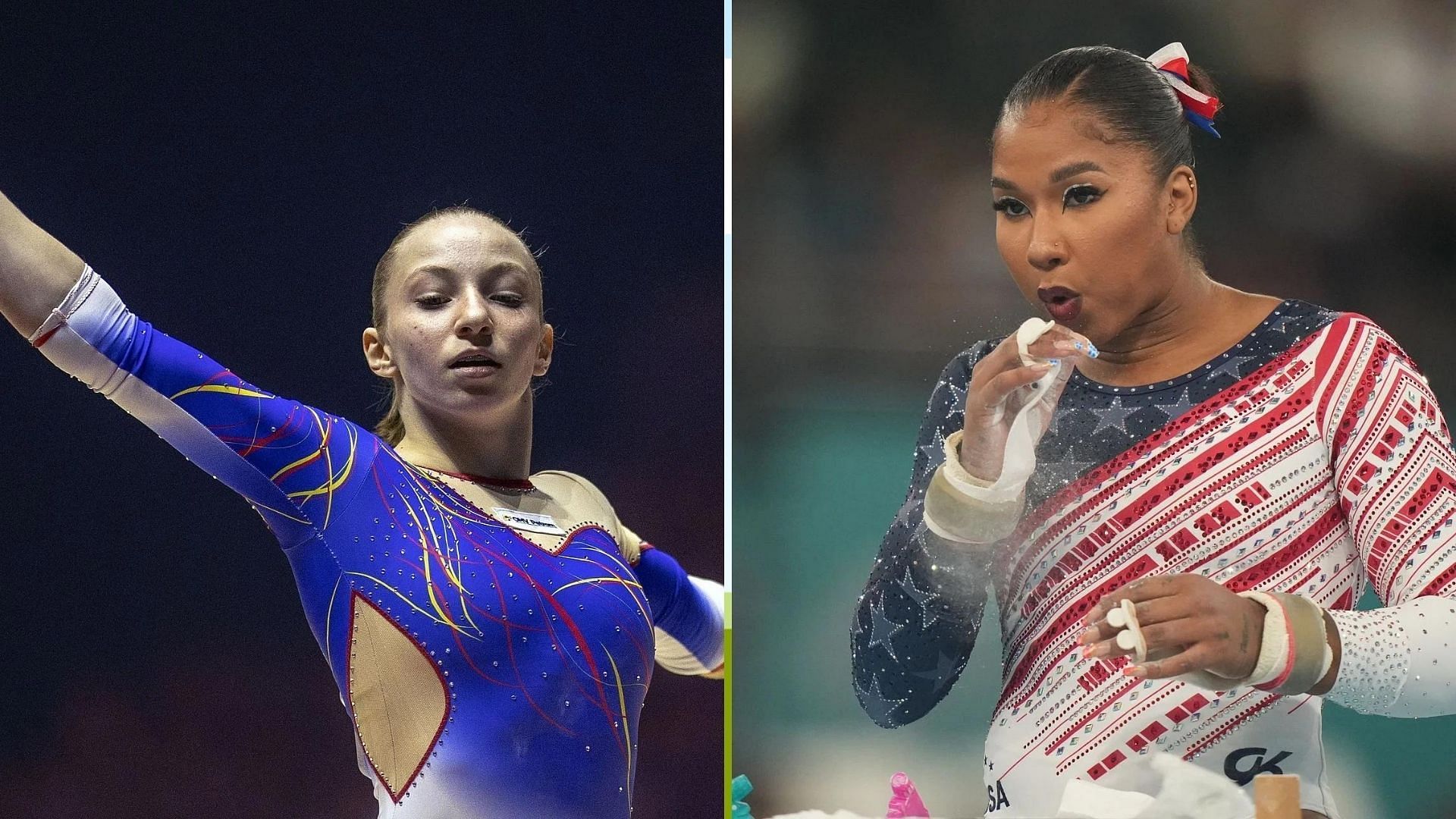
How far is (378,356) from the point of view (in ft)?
7.52

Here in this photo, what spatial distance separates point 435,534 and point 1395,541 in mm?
1382

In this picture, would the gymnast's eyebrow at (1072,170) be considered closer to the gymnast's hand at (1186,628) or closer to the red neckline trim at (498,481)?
the gymnast's hand at (1186,628)

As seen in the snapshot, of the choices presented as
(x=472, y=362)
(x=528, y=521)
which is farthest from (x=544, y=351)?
Result: (x=528, y=521)

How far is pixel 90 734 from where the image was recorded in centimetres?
230

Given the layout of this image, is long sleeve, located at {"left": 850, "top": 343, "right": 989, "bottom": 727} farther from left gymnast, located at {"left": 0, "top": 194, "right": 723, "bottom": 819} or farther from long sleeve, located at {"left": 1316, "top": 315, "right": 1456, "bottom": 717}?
long sleeve, located at {"left": 1316, "top": 315, "right": 1456, "bottom": 717}

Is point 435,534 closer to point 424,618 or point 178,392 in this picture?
point 424,618

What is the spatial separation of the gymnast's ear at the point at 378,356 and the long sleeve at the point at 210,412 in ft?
0.62

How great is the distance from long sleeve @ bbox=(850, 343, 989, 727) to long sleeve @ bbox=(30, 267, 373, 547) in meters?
0.81

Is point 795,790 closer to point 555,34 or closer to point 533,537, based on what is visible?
point 533,537

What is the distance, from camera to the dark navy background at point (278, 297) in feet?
7.60

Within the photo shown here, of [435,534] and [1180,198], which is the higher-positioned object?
[1180,198]

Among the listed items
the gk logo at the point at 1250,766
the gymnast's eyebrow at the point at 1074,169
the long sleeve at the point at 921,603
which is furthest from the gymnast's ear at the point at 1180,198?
the gk logo at the point at 1250,766

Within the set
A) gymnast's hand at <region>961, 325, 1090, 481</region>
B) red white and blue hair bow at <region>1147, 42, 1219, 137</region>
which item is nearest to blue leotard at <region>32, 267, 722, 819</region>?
gymnast's hand at <region>961, 325, 1090, 481</region>

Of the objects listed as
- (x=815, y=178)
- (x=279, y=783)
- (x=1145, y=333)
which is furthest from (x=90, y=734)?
(x=1145, y=333)
